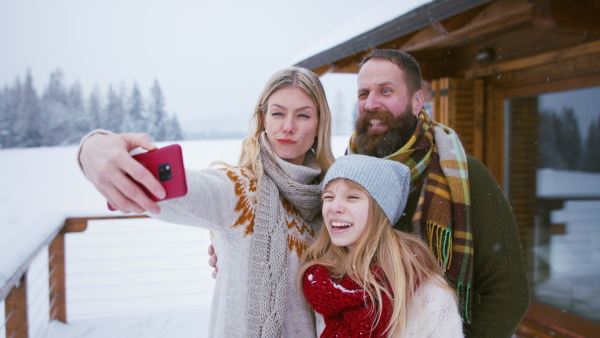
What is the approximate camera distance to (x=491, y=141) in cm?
418

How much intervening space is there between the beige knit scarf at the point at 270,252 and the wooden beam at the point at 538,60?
9.57ft

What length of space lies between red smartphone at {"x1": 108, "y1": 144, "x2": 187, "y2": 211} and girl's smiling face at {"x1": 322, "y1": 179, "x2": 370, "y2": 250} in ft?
2.26

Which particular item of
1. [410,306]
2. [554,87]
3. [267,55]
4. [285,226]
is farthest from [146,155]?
[267,55]

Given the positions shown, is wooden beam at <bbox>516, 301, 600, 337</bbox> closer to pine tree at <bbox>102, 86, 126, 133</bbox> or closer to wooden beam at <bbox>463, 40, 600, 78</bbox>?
wooden beam at <bbox>463, 40, 600, 78</bbox>

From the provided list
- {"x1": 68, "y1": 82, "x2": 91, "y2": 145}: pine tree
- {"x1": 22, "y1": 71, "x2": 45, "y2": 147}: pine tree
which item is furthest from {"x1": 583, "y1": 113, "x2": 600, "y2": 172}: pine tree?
{"x1": 22, "y1": 71, "x2": 45, "y2": 147}: pine tree

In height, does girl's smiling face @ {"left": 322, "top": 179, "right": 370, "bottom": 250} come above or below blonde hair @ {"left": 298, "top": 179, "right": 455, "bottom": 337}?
above

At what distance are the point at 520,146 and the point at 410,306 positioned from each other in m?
3.47

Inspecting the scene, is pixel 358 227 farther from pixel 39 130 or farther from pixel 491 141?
pixel 39 130

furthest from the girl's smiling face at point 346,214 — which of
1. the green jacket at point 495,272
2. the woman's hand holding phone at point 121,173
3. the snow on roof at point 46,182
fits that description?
the snow on roof at point 46,182

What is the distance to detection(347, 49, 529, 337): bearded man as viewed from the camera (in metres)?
1.37

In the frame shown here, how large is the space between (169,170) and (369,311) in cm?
77

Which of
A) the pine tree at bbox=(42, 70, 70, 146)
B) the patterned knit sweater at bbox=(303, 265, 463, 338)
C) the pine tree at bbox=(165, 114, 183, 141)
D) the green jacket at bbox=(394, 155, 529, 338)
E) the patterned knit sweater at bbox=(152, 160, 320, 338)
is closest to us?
the patterned knit sweater at bbox=(152, 160, 320, 338)

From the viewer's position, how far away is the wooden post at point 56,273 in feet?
12.4

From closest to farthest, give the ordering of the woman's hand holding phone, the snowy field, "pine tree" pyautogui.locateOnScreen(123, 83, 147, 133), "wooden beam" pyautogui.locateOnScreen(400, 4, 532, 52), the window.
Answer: the woman's hand holding phone, "wooden beam" pyautogui.locateOnScreen(400, 4, 532, 52), the window, the snowy field, "pine tree" pyautogui.locateOnScreen(123, 83, 147, 133)
